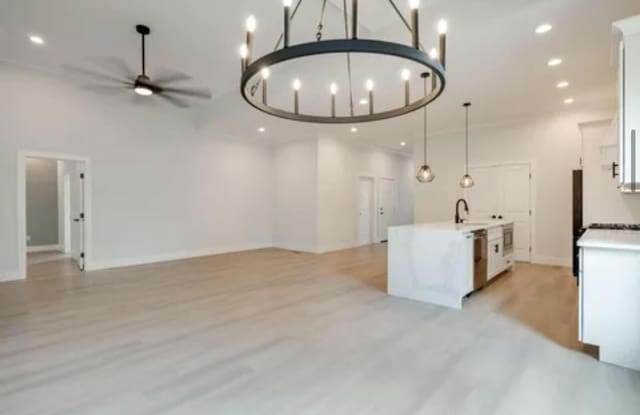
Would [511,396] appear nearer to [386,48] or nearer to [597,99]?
[386,48]

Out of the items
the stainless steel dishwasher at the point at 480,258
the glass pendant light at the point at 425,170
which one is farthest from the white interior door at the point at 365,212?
the stainless steel dishwasher at the point at 480,258

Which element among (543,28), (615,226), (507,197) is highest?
(543,28)

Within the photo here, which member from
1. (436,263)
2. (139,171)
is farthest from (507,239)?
(139,171)

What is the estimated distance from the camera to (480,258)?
14.5 ft

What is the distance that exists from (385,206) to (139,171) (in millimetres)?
6862

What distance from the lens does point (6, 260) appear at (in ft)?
16.9

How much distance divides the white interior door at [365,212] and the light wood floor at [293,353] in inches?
186

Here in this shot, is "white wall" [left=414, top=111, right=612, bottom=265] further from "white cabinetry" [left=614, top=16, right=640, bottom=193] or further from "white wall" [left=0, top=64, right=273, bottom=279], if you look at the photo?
"white wall" [left=0, top=64, right=273, bottom=279]

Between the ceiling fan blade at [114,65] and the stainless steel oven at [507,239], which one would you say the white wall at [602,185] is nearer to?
the stainless steel oven at [507,239]

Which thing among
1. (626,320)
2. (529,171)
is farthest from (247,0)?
(529,171)

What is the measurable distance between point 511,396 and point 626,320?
1.24 metres

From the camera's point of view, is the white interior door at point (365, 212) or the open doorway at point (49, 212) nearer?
the open doorway at point (49, 212)

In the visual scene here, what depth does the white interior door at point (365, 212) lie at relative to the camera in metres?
9.46

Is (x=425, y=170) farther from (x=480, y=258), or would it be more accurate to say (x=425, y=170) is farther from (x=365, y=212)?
(x=365, y=212)
